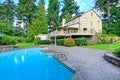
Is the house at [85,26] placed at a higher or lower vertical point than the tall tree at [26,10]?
lower

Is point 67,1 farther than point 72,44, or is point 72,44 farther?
point 67,1

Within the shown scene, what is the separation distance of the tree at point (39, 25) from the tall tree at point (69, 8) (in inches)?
365

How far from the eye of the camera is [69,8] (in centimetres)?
4972

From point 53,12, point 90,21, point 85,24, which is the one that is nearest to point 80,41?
point 85,24

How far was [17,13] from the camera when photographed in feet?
153

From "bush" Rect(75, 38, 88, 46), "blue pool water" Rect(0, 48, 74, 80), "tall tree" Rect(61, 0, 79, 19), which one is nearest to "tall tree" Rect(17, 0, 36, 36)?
"tall tree" Rect(61, 0, 79, 19)

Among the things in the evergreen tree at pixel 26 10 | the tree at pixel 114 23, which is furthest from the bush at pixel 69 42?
the evergreen tree at pixel 26 10

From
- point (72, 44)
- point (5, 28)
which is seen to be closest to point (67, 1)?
point (5, 28)

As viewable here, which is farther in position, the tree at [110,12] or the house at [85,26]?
the tree at [110,12]

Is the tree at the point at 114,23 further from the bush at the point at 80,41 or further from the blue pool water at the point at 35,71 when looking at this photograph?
the blue pool water at the point at 35,71

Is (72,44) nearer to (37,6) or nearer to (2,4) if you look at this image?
(37,6)

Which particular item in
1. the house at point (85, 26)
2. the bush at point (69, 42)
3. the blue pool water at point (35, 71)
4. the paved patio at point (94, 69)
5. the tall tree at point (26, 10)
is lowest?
the blue pool water at point (35, 71)

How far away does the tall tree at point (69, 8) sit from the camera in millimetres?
49713

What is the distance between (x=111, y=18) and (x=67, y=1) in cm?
1575
